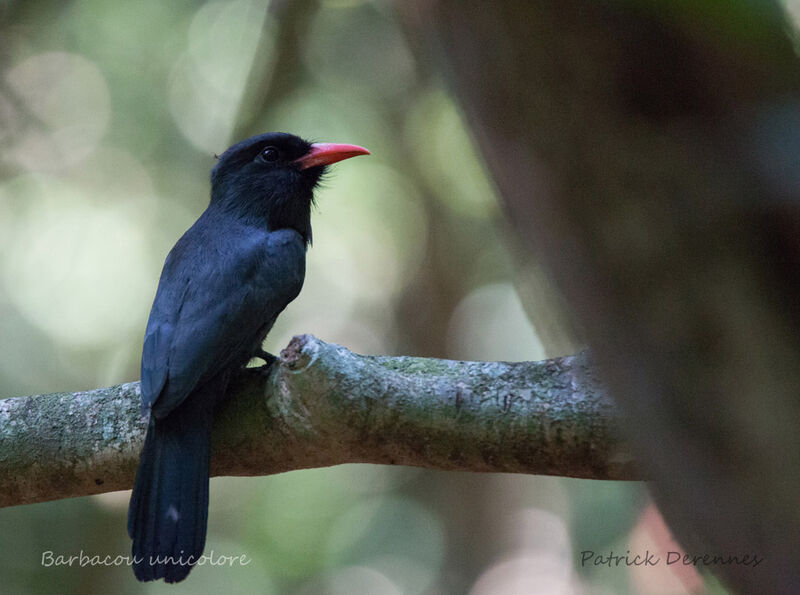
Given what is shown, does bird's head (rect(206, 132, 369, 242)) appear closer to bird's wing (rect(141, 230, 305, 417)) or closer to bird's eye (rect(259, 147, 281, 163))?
bird's eye (rect(259, 147, 281, 163))

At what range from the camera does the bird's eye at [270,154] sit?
4363mm

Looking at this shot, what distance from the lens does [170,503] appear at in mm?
2830

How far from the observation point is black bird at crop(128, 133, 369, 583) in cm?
285

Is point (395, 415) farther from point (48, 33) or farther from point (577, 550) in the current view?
point (48, 33)

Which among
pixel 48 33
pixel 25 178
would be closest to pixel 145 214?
pixel 25 178

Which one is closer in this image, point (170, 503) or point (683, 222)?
point (683, 222)

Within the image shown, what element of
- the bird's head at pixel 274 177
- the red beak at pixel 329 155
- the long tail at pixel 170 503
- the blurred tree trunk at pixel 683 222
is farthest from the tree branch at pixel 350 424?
the blurred tree trunk at pixel 683 222

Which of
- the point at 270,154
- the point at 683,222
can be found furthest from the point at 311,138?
the point at 683,222

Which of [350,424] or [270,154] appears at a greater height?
[270,154]

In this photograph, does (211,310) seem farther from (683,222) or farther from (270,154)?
(683,222)

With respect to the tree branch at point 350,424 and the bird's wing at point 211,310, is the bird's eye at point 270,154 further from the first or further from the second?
the tree branch at point 350,424

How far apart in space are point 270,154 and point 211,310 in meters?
1.32

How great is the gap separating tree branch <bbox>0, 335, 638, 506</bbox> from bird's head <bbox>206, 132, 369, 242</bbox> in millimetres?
1252

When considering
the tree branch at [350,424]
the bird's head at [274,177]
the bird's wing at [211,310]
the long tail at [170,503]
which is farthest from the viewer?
the bird's head at [274,177]
